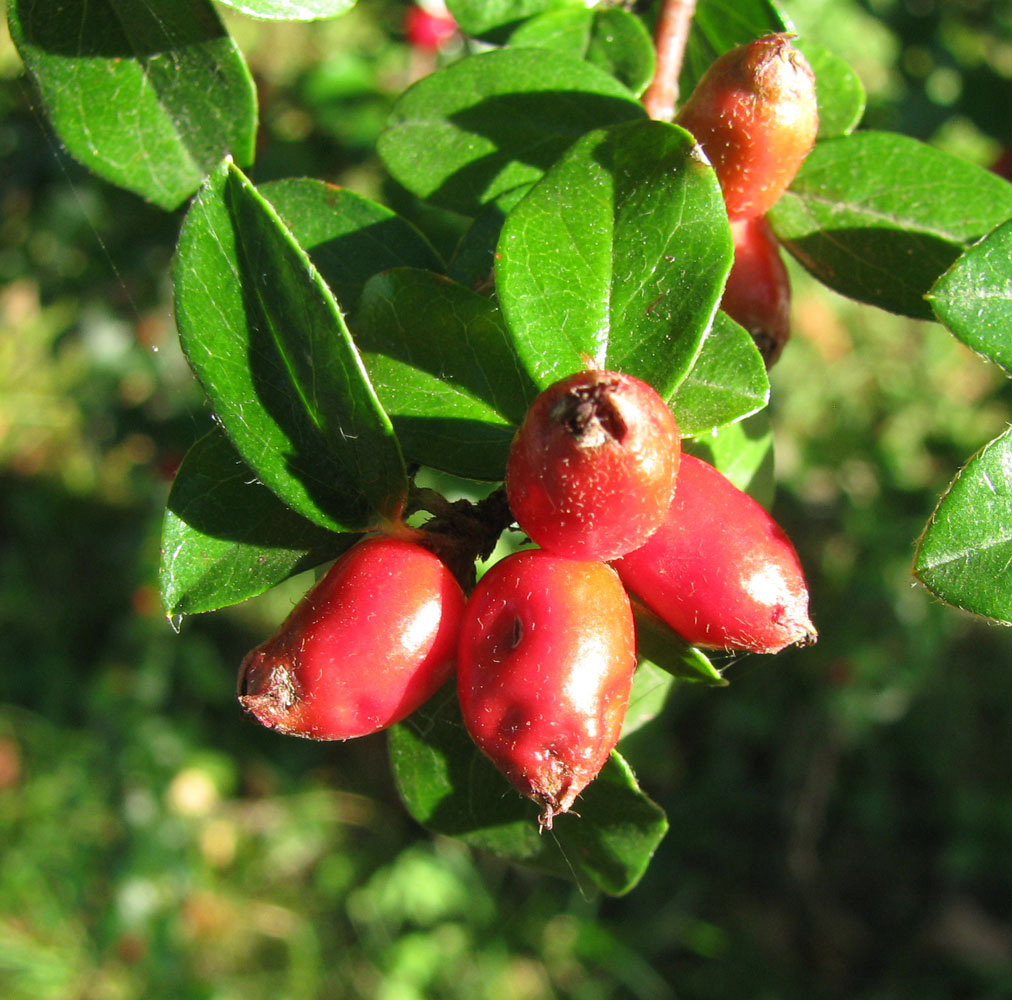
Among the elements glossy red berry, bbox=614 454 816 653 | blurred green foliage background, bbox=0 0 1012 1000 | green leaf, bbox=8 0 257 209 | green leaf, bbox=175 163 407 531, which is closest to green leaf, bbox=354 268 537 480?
green leaf, bbox=175 163 407 531

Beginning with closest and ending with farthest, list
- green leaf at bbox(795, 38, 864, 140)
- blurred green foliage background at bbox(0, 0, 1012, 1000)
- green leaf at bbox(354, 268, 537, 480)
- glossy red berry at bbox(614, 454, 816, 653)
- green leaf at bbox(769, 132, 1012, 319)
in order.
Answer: glossy red berry at bbox(614, 454, 816, 653) < green leaf at bbox(354, 268, 537, 480) < green leaf at bbox(769, 132, 1012, 319) < green leaf at bbox(795, 38, 864, 140) < blurred green foliage background at bbox(0, 0, 1012, 1000)

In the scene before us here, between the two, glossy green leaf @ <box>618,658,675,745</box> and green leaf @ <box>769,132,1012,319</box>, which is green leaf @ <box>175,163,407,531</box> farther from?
green leaf @ <box>769,132,1012,319</box>

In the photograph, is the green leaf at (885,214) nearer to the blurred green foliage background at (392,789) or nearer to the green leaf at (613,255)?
the green leaf at (613,255)

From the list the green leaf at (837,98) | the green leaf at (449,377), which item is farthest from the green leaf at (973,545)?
the green leaf at (837,98)

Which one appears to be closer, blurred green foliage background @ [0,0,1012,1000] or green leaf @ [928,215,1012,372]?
green leaf @ [928,215,1012,372]

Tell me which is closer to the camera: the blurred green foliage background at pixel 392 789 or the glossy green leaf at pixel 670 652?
the glossy green leaf at pixel 670 652

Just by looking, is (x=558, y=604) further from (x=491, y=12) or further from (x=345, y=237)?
(x=491, y=12)
